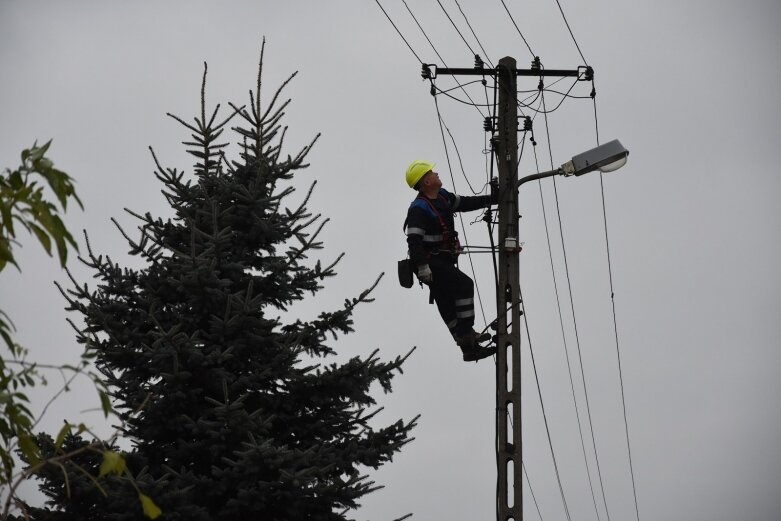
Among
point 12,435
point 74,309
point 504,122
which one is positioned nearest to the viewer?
point 12,435

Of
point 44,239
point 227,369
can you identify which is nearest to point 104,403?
point 44,239

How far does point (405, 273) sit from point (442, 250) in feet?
1.37

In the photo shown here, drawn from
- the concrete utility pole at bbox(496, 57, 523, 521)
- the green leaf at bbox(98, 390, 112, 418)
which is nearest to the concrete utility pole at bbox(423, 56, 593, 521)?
the concrete utility pole at bbox(496, 57, 523, 521)

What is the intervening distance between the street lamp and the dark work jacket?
598mm

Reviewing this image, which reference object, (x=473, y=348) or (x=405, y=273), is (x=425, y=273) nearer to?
(x=405, y=273)

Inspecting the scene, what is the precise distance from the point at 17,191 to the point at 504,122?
24.9 ft

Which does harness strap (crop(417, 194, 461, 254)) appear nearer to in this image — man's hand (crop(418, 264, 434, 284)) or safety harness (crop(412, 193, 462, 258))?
safety harness (crop(412, 193, 462, 258))

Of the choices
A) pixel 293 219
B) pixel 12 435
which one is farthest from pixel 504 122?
pixel 12 435

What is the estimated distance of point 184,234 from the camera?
412 inches

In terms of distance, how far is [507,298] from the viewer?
35.0 feet

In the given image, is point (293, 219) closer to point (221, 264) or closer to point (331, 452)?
point (221, 264)

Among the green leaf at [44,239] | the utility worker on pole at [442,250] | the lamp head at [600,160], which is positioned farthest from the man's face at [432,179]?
the green leaf at [44,239]

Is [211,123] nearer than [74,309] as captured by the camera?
No

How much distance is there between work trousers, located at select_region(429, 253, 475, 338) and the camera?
10.8 meters
